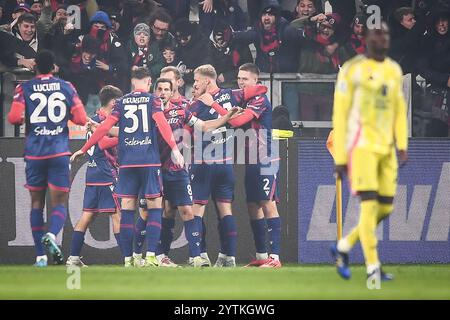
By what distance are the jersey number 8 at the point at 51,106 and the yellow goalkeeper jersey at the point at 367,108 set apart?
12.9ft

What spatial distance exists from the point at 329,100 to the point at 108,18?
335 centimetres

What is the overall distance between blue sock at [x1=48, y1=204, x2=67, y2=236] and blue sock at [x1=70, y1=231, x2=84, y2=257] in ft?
4.38

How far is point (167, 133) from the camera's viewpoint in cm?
1389

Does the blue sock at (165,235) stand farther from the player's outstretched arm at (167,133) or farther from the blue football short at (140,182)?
the player's outstretched arm at (167,133)

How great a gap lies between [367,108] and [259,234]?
4846 millimetres

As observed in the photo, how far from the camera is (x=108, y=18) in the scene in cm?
1766

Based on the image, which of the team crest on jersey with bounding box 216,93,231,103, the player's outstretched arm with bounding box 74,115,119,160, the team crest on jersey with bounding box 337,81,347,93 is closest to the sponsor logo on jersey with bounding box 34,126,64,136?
the player's outstretched arm with bounding box 74,115,119,160

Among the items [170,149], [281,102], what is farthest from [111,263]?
[281,102]

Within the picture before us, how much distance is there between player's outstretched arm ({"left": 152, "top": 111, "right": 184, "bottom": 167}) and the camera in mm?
13823

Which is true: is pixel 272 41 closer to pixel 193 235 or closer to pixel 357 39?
pixel 357 39

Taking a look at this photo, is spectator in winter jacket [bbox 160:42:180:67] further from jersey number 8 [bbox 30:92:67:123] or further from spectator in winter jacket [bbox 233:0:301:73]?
jersey number 8 [bbox 30:92:67:123]

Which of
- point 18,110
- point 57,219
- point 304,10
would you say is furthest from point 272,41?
point 57,219
